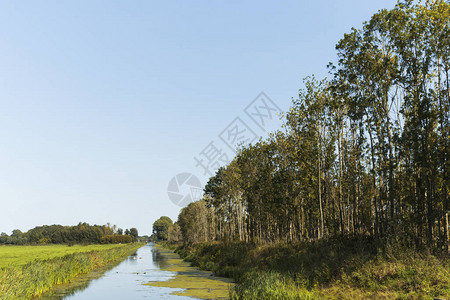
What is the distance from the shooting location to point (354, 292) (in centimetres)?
1578

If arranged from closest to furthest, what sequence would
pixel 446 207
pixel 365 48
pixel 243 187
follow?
pixel 446 207 → pixel 365 48 → pixel 243 187

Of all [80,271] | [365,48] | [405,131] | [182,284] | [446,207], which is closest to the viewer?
[446,207]

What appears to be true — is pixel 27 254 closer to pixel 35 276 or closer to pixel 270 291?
pixel 35 276

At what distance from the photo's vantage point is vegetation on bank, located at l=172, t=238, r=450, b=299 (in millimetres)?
14258

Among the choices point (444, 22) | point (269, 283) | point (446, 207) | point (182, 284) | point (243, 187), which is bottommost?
point (182, 284)

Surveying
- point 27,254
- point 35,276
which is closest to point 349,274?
point 35,276

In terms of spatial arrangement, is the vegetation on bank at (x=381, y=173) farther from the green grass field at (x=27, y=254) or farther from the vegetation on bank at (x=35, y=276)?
the green grass field at (x=27, y=254)

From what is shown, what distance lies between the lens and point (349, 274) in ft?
57.8

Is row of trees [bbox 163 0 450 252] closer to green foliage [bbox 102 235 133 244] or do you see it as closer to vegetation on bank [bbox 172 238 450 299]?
vegetation on bank [bbox 172 238 450 299]

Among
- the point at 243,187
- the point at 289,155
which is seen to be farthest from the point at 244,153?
the point at 289,155

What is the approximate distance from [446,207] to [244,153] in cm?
2945

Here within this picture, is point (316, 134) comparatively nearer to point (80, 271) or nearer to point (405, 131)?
point (405, 131)

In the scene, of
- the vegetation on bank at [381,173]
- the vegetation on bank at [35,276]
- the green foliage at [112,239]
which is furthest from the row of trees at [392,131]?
the green foliage at [112,239]

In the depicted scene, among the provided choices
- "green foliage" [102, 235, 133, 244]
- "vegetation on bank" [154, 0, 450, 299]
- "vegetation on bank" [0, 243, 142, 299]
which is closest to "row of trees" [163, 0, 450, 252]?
"vegetation on bank" [154, 0, 450, 299]
